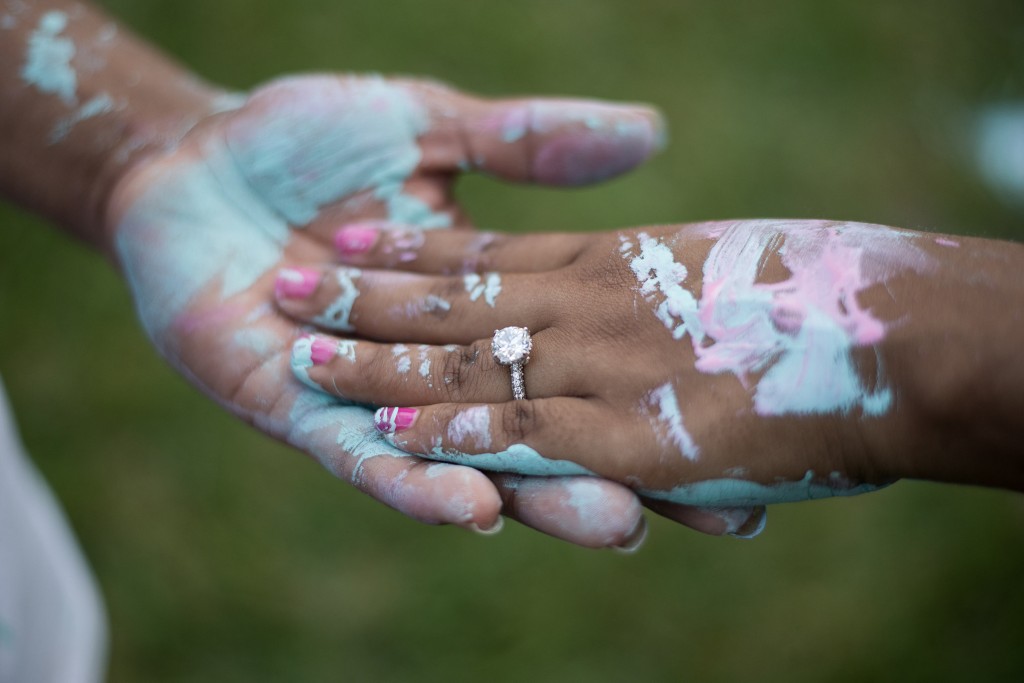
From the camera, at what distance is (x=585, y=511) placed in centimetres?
127

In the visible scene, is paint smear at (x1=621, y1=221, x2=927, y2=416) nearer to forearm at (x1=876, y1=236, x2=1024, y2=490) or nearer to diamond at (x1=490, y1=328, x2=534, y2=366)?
forearm at (x1=876, y1=236, x2=1024, y2=490)

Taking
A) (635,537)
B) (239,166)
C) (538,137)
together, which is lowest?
(635,537)

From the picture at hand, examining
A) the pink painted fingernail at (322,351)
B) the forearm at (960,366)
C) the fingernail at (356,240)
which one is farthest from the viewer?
the fingernail at (356,240)

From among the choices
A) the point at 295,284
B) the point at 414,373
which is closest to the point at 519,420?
the point at 414,373

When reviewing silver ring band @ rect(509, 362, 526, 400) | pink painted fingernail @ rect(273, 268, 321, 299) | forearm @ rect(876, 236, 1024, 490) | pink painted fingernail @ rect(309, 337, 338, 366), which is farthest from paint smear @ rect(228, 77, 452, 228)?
forearm @ rect(876, 236, 1024, 490)

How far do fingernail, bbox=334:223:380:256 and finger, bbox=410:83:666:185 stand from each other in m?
0.26

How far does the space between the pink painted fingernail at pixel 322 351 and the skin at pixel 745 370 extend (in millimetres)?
21

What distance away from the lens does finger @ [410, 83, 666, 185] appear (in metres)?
1.81

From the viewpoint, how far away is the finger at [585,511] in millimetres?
1260

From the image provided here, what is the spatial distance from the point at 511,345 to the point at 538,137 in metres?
0.67

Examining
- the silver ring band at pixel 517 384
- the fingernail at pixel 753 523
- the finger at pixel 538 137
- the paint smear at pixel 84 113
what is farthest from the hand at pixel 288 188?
the fingernail at pixel 753 523

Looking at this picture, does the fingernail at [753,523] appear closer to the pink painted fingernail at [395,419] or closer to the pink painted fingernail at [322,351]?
the pink painted fingernail at [395,419]

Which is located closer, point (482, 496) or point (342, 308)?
point (482, 496)

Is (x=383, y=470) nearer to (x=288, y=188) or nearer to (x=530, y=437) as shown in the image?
(x=530, y=437)
